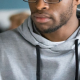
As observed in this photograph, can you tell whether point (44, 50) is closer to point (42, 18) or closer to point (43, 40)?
point (43, 40)

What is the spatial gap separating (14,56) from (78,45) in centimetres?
33

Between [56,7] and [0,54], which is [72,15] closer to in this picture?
[56,7]

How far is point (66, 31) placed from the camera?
2.69 feet

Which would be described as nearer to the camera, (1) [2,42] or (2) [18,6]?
(1) [2,42]

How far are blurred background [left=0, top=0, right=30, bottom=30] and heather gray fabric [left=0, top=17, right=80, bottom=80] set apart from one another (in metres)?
0.49

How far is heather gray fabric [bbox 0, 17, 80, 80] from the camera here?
2.59ft

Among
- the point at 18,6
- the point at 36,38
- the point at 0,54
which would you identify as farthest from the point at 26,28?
the point at 18,6

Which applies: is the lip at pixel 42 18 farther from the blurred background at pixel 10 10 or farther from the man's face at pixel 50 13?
the blurred background at pixel 10 10

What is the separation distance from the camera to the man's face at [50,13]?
69cm

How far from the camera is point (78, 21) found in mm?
844

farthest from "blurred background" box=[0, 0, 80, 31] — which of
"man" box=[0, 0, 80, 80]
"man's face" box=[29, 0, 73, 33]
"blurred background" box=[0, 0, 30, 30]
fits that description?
"man's face" box=[29, 0, 73, 33]

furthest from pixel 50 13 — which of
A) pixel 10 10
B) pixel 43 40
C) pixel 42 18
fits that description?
pixel 10 10

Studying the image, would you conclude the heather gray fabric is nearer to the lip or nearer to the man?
the man

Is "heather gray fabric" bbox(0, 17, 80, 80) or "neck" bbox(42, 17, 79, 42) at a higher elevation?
"neck" bbox(42, 17, 79, 42)
